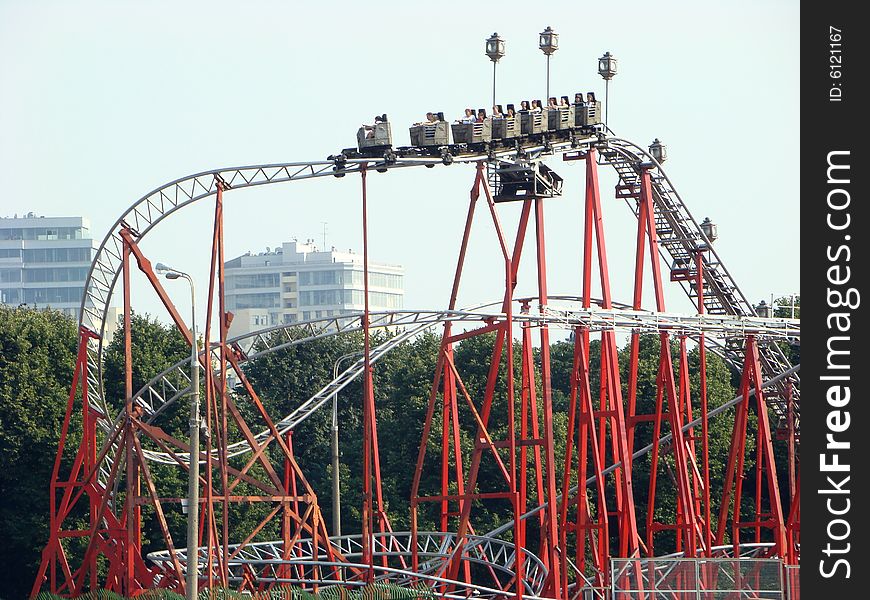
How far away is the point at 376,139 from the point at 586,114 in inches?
183

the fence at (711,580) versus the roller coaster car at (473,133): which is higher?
the roller coaster car at (473,133)

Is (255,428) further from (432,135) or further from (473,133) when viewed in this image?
(473,133)

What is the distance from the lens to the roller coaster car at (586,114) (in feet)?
116

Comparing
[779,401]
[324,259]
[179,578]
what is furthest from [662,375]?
[324,259]

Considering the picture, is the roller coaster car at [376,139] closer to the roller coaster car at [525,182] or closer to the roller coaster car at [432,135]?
the roller coaster car at [432,135]

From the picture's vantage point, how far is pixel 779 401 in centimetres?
4172

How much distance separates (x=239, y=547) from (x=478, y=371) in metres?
21.1

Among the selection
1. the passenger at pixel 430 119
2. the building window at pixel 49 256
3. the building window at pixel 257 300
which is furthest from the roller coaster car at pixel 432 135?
the building window at pixel 49 256

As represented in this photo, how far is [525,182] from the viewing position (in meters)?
34.9

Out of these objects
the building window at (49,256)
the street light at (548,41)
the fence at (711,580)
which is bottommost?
the fence at (711,580)

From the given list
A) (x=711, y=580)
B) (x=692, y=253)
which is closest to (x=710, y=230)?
(x=692, y=253)

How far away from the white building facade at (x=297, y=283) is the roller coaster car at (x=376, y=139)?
134 meters

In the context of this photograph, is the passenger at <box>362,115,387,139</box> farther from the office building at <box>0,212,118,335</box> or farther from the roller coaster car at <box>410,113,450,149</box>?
the office building at <box>0,212,118,335</box>
